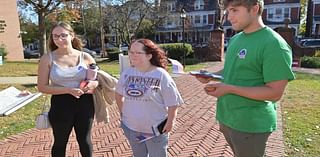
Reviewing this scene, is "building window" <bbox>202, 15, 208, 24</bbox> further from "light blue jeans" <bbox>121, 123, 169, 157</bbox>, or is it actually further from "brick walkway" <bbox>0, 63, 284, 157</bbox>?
"light blue jeans" <bbox>121, 123, 169, 157</bbox>

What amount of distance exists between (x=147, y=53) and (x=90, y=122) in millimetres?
1008

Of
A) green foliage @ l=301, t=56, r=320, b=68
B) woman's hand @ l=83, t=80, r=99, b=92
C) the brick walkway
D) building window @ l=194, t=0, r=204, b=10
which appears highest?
building window @ l=194, t=0, r=204, b=10

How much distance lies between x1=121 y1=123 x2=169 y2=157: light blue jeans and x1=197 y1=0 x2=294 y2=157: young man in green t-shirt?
61cm

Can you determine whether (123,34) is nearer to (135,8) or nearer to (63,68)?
(135,8)

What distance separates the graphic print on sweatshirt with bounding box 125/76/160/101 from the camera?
2414 mm

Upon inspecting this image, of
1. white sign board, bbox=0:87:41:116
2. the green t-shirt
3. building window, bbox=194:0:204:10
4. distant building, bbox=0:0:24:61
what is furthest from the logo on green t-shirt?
building window, bbox=194:0:204:10

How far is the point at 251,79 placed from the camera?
→ 1.89 meters

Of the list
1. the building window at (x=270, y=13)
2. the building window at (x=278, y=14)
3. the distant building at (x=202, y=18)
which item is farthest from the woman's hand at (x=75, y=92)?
the building window at (x=270, y=13)

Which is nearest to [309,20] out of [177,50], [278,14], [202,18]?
[278,14]

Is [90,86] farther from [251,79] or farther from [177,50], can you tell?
[177,50]

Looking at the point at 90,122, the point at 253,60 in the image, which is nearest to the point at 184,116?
the point at 90,122

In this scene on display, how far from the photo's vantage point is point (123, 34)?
123ft

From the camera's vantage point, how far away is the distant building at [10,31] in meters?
24.2

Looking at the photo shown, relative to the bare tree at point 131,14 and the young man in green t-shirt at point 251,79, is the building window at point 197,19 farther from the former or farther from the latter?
the young man in green t-shirt at point 251,79
